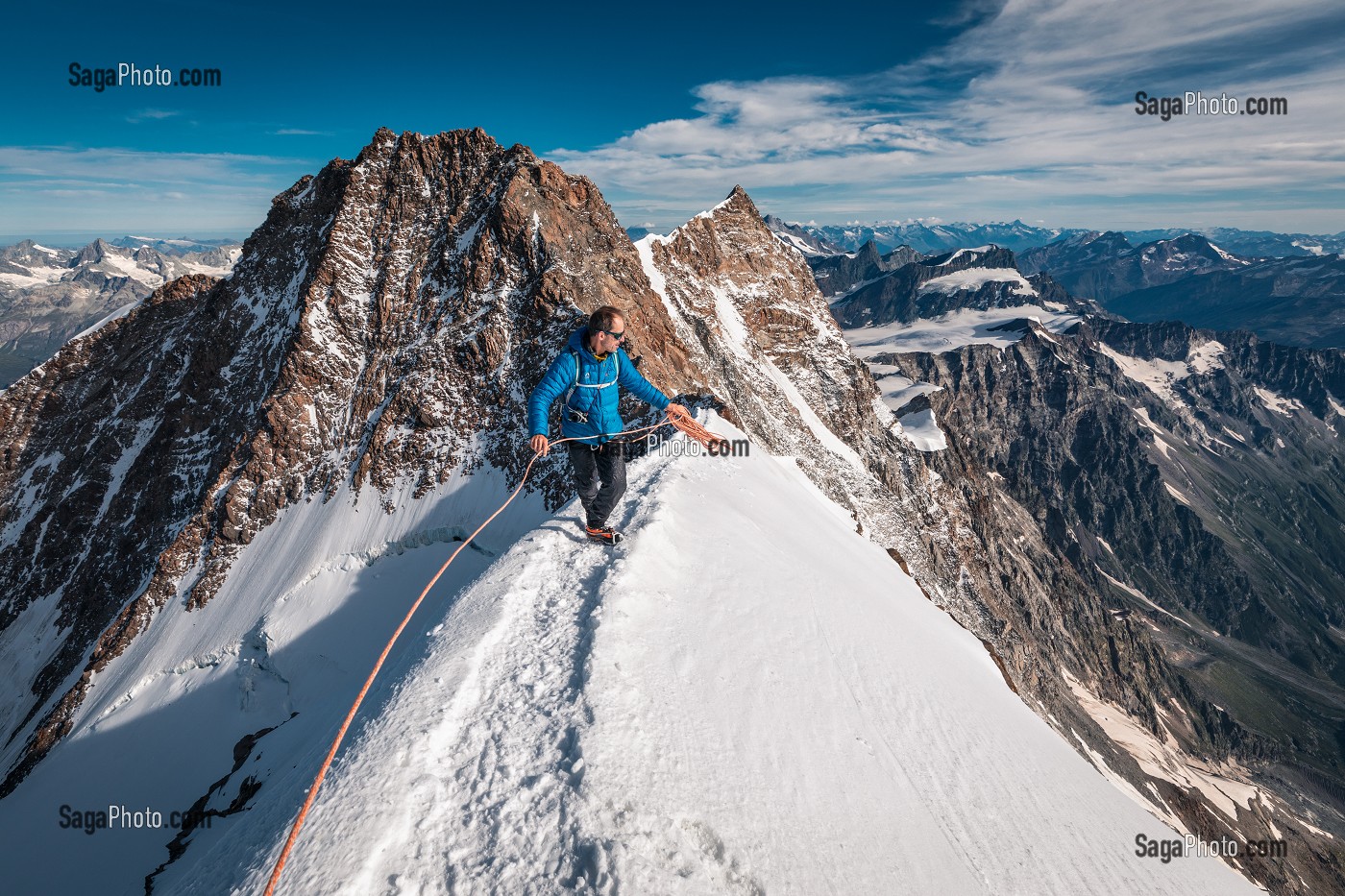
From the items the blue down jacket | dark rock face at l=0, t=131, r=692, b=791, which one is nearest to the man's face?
the blue down jacket

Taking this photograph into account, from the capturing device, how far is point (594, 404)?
342 inches

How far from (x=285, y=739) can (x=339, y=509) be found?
15609mm

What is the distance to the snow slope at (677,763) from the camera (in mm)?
4512

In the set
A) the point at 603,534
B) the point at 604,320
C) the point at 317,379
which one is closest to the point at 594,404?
the point at 604,320

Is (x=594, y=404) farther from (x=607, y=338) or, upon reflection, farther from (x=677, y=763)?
(x=677, y=763)

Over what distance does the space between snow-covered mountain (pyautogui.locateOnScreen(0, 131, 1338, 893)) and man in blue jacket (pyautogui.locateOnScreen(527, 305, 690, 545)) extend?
0.77 m

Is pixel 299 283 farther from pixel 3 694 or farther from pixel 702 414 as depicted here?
pixel 702 414

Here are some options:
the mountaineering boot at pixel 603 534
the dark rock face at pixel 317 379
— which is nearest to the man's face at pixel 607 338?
the mountaineering boot at pixel 603 534

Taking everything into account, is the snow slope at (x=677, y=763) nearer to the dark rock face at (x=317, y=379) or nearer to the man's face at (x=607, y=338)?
the man's face at (x=607, y=338)

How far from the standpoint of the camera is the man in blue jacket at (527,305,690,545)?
8297mm

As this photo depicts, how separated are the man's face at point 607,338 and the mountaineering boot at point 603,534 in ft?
9.18

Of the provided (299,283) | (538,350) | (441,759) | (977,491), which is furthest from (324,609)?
(977,491)

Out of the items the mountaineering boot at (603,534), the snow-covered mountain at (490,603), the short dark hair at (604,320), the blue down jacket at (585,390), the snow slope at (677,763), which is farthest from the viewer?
the mountaineering boot at (603,534)

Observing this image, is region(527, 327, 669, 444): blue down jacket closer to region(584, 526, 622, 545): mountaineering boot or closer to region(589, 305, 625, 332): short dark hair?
region(589, 305, 625, 332): short dark hair
